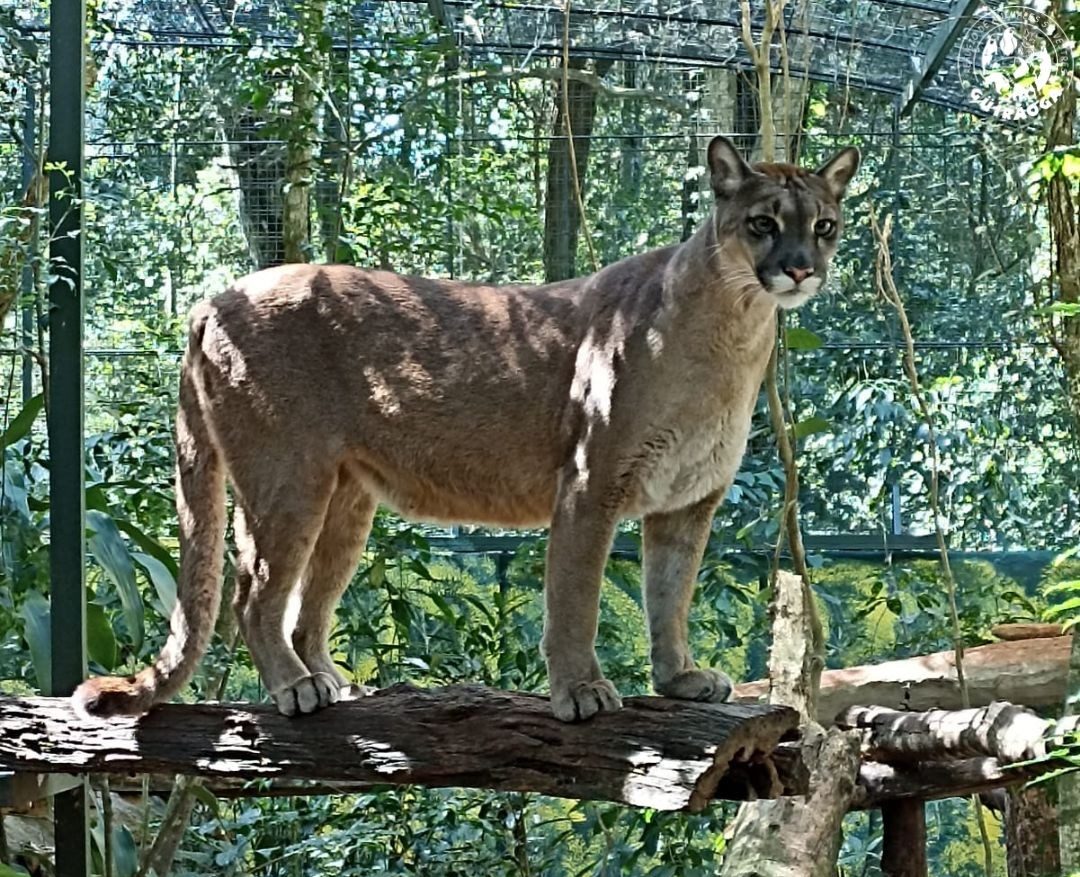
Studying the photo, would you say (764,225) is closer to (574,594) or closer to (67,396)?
(574,594)

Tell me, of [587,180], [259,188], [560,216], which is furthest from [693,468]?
[259,188]

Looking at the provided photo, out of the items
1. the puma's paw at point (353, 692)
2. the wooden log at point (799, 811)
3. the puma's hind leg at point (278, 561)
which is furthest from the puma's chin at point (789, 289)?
the puma's paw at point (353, 692)

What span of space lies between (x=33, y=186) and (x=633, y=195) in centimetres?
278

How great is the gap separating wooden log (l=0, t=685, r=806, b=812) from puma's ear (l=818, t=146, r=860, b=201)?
56.9 inches

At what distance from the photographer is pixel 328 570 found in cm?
411

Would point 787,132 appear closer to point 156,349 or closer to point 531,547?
point 531,547

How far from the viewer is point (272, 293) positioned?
12.6ft

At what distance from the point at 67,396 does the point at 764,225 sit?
1875 mm

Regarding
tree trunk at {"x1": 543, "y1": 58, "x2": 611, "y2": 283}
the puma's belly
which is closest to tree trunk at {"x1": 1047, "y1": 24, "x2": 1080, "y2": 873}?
the puma's belly

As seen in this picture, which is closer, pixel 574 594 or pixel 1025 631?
pixel 574 594

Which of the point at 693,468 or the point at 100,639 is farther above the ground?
the point at 693,468

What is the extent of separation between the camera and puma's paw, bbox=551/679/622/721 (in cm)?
330

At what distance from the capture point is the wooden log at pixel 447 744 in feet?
10.1

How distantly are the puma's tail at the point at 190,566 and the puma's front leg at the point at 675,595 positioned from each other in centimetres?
117
